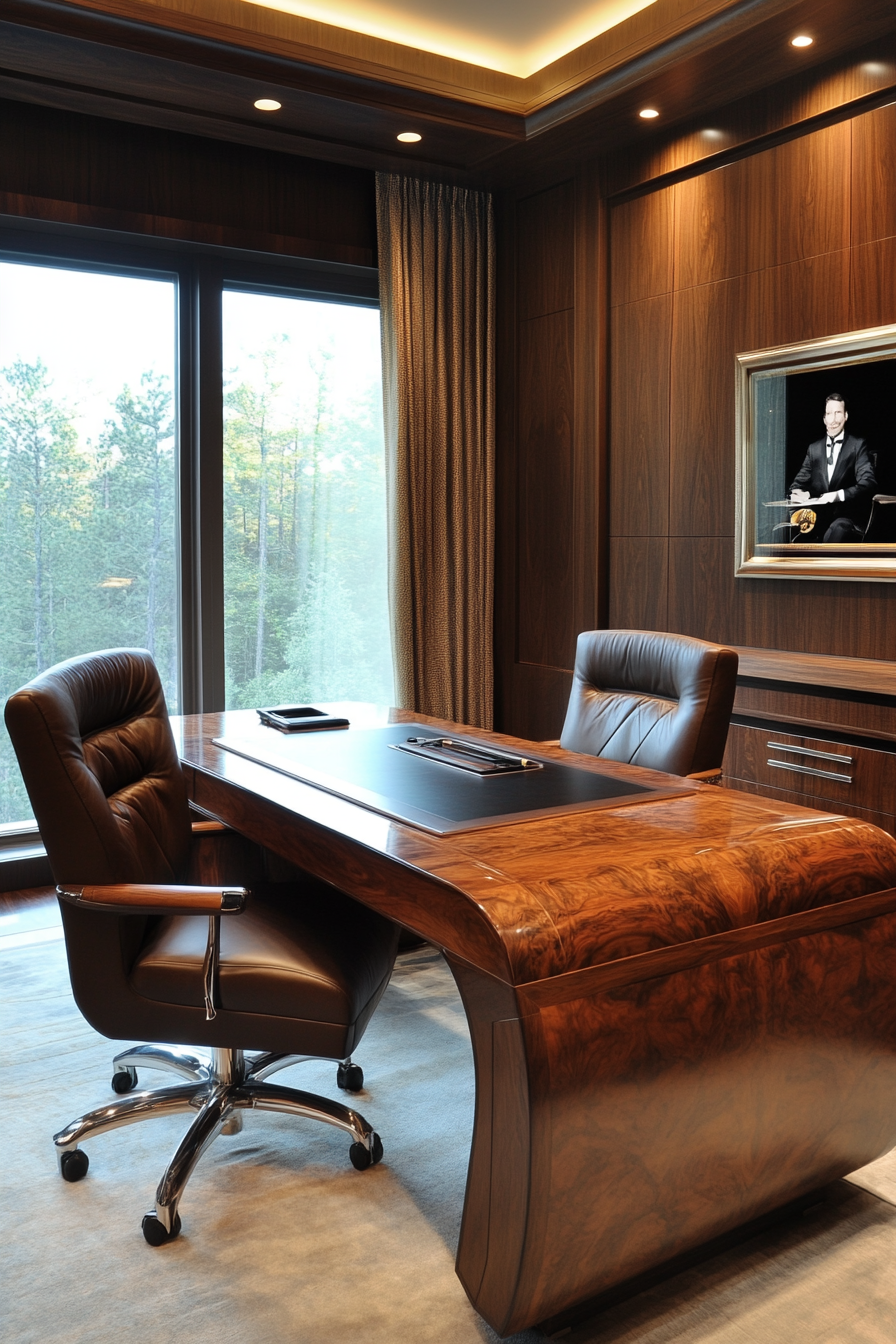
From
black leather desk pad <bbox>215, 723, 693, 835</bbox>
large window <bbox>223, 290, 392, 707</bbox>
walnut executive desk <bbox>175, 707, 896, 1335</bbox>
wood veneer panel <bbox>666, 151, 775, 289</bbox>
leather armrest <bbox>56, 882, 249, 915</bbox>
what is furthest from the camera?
large window <bbox>223, 290, 392, 707</bbox>

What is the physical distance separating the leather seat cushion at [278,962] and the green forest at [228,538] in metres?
2.31

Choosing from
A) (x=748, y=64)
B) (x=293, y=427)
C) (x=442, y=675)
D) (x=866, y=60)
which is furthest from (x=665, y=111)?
(x=442, y=675)

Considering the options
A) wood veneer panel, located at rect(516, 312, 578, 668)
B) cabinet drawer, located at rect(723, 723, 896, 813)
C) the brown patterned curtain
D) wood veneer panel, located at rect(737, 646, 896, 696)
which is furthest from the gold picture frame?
the brown patterned curtain

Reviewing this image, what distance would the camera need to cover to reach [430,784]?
233cm

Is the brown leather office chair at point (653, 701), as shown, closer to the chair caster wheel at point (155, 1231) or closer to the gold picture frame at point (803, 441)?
the gold picture frame at point (803, 441)

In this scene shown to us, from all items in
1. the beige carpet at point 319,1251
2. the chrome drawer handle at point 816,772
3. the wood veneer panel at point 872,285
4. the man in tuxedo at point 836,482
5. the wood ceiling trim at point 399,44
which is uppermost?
the wood ceiling trim at point 399,44

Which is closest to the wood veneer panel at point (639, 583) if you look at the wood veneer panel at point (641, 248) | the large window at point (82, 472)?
the wood veneer panel at point (641, 248)

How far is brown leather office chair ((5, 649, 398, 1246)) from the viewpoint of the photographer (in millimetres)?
1950

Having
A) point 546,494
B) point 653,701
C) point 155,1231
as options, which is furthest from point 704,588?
point 155,1231

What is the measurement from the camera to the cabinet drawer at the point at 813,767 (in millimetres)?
3236

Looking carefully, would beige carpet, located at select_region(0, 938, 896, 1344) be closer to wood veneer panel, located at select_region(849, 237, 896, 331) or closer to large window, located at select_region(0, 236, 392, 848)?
large window, located at select_region(0, 236, 392, 848)

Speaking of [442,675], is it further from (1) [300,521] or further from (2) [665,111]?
(2) [665,111]

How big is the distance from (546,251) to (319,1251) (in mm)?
3966

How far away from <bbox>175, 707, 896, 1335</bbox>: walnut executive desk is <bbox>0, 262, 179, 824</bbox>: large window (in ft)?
8.39
